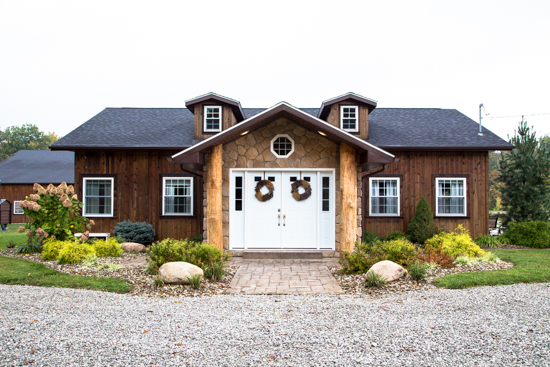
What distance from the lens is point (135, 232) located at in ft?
37.6

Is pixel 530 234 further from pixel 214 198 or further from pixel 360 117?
pixel 214 198

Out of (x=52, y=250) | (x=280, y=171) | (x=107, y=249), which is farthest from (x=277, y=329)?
(x=52, y=250)

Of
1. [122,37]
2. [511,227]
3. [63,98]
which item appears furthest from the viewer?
[63,98]

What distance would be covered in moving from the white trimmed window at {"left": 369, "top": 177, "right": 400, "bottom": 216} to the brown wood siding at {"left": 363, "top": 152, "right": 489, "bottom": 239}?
0.18 meters

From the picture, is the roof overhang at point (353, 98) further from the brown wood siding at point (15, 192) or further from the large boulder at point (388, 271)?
the brown wood siding at point (15, 192)

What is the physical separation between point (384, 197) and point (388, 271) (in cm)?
651

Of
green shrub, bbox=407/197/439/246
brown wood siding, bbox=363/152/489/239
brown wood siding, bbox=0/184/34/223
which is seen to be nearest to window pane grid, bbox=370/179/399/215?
brown wood siding, bbox=363/152/489/239

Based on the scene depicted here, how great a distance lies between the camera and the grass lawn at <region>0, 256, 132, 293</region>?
6.16 meters

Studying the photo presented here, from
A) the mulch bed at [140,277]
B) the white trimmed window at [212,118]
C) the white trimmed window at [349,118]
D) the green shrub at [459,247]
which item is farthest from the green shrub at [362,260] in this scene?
the white trimmed window at [212,118]

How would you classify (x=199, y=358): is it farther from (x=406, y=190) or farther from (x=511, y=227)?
(x=511, y=227)

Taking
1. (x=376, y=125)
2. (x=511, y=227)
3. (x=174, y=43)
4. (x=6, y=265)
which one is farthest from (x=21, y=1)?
(x=511, y=227)

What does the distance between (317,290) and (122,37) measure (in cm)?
1587

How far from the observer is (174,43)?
17672 millimetres

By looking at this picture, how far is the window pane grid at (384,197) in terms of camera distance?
41.1 feet
